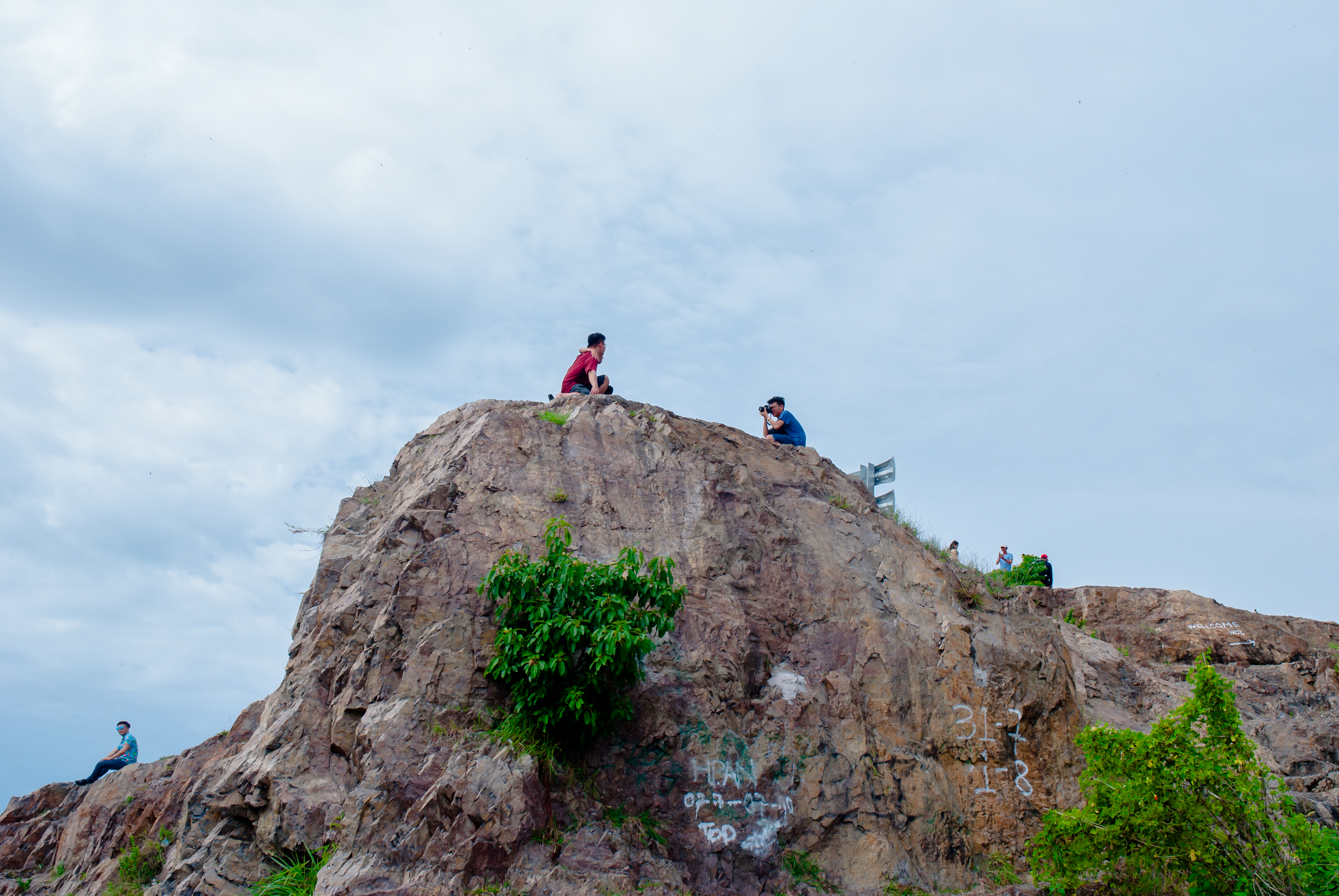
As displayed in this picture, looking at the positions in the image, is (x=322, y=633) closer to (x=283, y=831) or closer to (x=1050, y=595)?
(x=283, y=831)

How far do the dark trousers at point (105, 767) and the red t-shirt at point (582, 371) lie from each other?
876cm

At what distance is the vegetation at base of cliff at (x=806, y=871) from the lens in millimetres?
8461

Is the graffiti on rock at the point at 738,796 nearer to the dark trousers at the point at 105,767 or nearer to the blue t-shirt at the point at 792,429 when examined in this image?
the blue t-shirt at the point at 792,429

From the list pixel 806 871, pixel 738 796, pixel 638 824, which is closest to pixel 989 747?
pixel 806 871

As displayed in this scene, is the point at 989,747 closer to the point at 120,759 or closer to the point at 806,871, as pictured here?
the point at 806,871

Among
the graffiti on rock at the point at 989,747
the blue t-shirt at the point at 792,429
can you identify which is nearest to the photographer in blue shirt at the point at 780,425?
the blue t-shirt at the point at 792,429

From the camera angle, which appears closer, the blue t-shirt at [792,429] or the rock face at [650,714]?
the rock face at [650,714]

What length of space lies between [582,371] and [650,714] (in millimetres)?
5426

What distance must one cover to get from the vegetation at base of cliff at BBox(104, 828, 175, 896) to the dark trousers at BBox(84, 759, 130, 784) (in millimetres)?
3891

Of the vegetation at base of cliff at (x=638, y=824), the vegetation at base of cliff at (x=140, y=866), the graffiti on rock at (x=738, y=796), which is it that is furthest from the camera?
the vegetation at base of cliff at (x=140, y=866)

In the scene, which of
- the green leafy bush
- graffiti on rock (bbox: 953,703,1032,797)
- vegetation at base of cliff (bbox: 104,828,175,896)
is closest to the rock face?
graffiti on rock (bbox: 953,703,1032,797)

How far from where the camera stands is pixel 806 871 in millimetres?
8547

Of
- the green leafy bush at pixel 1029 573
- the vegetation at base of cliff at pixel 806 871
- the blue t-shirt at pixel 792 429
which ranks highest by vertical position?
the blue t-shirt at pixel 792 429

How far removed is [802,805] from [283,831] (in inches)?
192
